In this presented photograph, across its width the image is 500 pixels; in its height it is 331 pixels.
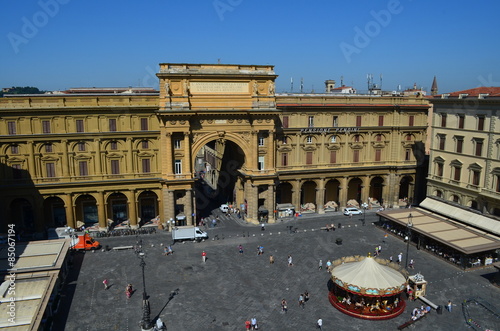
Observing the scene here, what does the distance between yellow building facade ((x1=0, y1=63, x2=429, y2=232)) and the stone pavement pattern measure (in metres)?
6.67

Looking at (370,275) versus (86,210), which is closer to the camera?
(370,275)

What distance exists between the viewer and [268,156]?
2264 inches

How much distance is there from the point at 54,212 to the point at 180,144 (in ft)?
65.4

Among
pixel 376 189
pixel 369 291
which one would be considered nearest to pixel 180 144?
pixel 369 291

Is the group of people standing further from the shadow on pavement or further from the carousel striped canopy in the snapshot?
the carousel striped canopy

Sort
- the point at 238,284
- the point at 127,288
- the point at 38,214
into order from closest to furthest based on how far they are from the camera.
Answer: the point at 127,288
the point at 238,284
the point at 38,214

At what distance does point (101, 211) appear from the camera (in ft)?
179

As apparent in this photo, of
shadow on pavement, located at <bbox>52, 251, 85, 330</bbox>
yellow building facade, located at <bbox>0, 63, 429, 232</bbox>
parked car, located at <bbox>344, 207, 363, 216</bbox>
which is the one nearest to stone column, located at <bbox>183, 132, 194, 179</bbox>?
yellow building facade, located at <bbox>0, 63, 429, 232</bbox>

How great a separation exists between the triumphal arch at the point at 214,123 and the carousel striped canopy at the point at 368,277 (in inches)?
934

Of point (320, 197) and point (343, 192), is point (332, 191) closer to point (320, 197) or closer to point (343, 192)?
point (343, 192)

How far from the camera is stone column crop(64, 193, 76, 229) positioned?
2098 inches

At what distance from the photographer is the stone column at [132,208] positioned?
2185 inches

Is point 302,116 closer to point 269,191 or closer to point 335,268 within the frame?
point 269,191

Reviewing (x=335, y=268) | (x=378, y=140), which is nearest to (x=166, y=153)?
(x=335, y=268)
